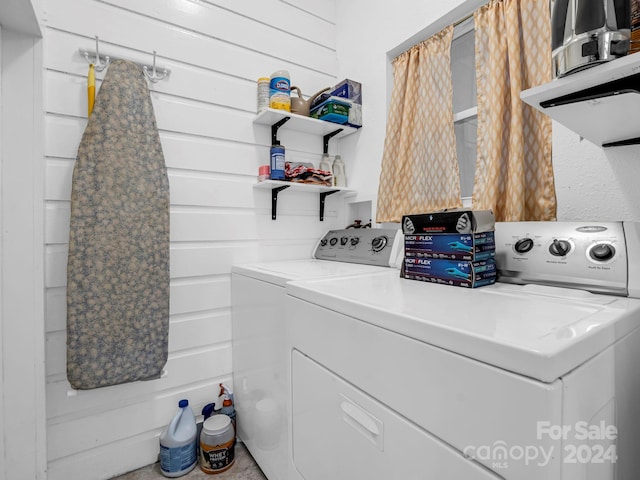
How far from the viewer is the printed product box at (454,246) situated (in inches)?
39.1

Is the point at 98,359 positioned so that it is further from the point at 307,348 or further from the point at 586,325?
the point at 586,325

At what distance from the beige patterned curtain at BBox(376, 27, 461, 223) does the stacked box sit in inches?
23.5

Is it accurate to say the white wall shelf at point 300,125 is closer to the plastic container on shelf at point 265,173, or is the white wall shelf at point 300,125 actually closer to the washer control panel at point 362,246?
the plastic container on shelf at point 265,173

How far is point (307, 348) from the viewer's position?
0.99m

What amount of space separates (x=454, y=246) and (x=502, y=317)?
0.41 meters

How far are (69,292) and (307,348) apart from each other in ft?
3.59

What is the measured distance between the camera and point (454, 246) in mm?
1027

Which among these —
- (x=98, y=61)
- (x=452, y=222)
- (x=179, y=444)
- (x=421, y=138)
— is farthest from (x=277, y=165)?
(x=179, y=444)

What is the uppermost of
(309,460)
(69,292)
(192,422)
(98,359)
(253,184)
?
(253,184)

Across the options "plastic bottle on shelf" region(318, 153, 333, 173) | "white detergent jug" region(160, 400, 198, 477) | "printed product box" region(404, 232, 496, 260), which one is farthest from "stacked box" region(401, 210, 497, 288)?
"white detergent jug" region(160, 400, 198, 477)

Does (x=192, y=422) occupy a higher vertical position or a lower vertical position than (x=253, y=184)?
lower

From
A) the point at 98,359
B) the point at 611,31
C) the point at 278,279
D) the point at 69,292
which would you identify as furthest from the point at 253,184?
the point at 611,31

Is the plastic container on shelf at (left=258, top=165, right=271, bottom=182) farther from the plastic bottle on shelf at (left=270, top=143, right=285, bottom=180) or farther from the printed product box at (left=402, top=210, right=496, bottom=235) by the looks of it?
the printed product box at (left=402, top=210, right=496, bottom=235)

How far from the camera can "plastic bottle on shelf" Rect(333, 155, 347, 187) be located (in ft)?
7.19
